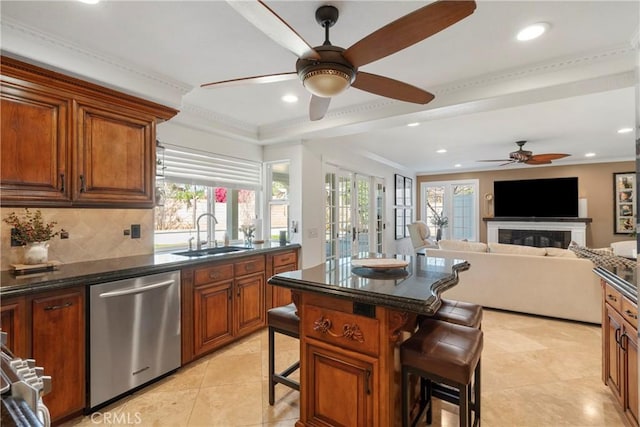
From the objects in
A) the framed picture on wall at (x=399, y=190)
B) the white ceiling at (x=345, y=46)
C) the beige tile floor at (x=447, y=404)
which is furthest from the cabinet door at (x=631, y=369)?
the framed picture on wall at (x=399, y=190)

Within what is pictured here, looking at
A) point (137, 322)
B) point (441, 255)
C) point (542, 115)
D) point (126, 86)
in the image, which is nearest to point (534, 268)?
point (441, 255)

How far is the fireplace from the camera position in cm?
714

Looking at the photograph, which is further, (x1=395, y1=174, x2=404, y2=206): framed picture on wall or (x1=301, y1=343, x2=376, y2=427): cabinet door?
(x1=395, y1=174, x2=404, y2=206): framed picture on wall

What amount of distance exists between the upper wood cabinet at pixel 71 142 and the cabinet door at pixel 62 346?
0.70m

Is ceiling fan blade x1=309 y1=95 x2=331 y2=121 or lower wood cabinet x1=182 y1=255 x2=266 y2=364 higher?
ceiling fan blade x1=309 y1=95 x2=331 y2=121

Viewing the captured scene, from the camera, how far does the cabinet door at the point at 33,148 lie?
6.28 feet

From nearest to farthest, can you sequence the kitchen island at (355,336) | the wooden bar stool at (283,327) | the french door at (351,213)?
the kitchen island at (355,336), the wooden bar stool at (283,327), the french door at (351,213)

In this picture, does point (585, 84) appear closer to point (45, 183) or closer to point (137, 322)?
point (137, 322)

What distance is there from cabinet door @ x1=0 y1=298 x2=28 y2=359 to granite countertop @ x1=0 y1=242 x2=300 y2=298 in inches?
2.5

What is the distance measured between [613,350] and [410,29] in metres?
2.52

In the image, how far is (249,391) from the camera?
92.0 inches

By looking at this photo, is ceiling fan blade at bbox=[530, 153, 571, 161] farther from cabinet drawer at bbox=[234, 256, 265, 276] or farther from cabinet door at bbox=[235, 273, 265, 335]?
cabinet door at bbox=[235, 273, 265, 335]

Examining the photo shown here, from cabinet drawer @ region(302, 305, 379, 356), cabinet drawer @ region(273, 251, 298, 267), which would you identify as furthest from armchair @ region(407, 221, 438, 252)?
cabinet drawer @ region(302, 305, 379, 356)

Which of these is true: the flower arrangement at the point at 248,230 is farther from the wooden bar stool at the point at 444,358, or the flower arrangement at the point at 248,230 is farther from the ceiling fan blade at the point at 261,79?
the wooden bar stool at the point at 444,358
